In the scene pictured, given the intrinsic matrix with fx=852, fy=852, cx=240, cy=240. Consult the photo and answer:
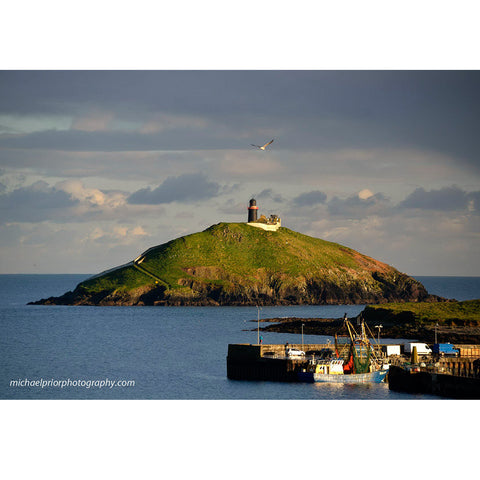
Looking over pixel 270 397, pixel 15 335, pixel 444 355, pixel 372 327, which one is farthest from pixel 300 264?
pixel 270 397

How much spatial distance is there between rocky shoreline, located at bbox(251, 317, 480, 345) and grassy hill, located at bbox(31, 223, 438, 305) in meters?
44.5

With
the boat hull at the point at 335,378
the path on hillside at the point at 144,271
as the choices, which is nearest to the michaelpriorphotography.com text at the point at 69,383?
the boat hull at the point at 335,378

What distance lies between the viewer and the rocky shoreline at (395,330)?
302 feet

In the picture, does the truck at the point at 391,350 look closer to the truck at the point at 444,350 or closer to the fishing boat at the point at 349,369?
the truck at the point at 444,350

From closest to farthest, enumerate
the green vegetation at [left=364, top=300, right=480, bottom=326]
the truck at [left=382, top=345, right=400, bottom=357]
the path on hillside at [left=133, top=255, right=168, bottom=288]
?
the truck at [left=382, top=345, right=400, bottom=357]
the green vegetation at [left=364, top=300, right=480, bottom=326]
the path on hillside at [left=133, top=255, right=168, bottom=288]

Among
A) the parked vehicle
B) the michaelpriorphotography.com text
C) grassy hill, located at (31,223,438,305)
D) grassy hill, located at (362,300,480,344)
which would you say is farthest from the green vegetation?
grassy hill, located at (31,223,438,305)

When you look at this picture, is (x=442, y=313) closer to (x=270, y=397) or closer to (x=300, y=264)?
(x=270, y=397)

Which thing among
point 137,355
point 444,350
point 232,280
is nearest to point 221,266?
point 232,280

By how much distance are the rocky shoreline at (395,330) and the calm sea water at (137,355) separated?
14.2ft

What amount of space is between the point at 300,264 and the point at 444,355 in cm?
12162

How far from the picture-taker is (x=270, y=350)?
70812 millimetres

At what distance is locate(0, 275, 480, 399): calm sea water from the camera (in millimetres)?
62406

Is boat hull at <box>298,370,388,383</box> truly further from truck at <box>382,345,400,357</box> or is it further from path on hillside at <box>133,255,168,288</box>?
path on hillside at <box>133,255,168,288</box>

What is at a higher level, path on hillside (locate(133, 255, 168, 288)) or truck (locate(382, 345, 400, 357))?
path on hillside (locate(133, 255, 168, 288))
